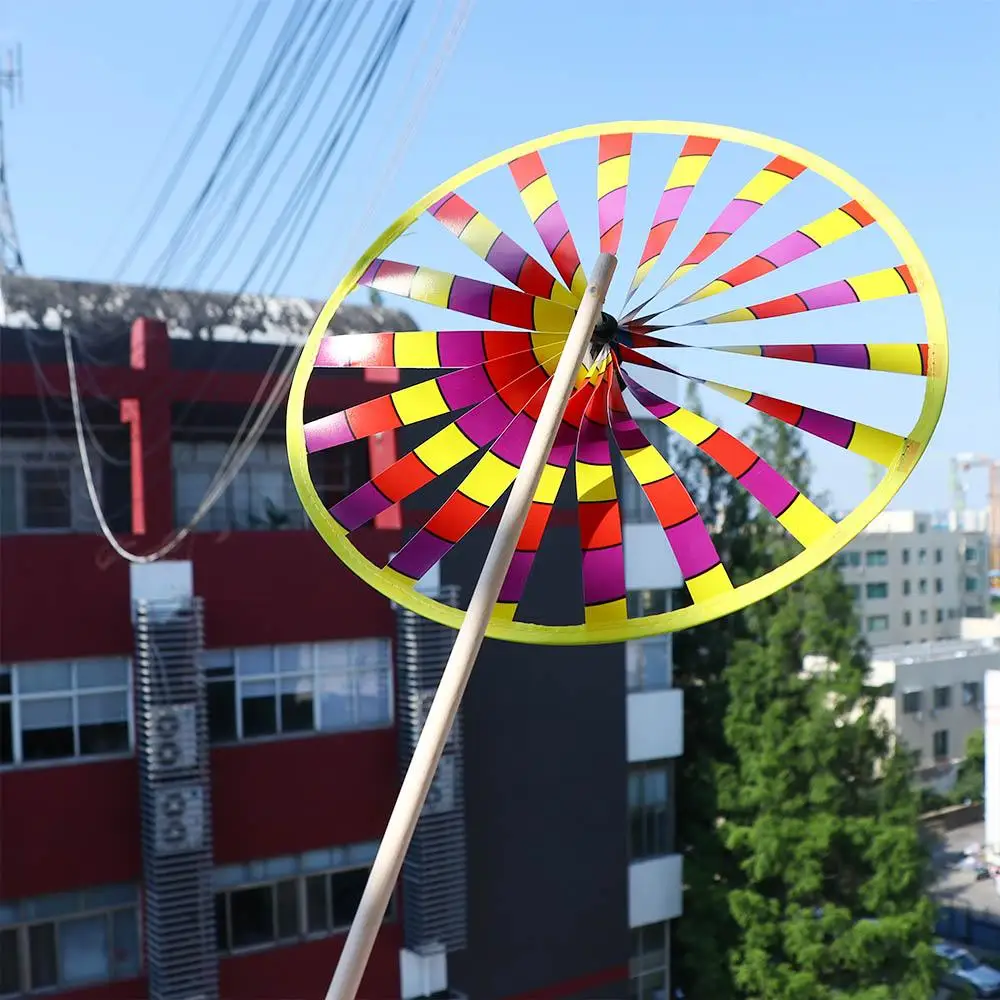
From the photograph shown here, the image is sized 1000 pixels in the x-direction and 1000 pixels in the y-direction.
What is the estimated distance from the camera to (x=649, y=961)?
26.7ft

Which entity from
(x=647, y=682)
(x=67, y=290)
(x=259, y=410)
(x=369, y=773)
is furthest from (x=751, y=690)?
(x=67, y=290)

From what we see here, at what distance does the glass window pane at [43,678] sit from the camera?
582 cm

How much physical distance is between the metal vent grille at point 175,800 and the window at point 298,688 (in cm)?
31

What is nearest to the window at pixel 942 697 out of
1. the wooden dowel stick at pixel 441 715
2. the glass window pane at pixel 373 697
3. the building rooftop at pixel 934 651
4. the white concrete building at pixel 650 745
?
the building rooftop at pixel 934 651

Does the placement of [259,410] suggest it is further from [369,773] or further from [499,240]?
[499,240]

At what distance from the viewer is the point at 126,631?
6012mm

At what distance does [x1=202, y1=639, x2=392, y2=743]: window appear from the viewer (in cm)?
633

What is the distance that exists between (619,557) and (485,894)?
5498mm

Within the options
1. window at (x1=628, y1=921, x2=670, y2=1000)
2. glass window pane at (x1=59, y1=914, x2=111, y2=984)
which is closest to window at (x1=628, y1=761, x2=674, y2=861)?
window at (x1=628, y1=921, x2=670, y2=1000)

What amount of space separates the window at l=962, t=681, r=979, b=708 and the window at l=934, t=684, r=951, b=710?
257mm

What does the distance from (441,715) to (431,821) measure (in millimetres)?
5189

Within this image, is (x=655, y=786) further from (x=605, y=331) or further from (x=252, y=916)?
(x=605, y=331)

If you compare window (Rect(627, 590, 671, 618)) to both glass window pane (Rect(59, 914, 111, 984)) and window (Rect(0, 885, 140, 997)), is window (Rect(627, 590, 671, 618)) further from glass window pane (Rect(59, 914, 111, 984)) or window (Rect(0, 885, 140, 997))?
glass window pane (Rect(59, 914, 111, 984))

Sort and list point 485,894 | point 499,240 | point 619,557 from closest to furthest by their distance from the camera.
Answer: point 619,557, point 499,240, point 485,894
